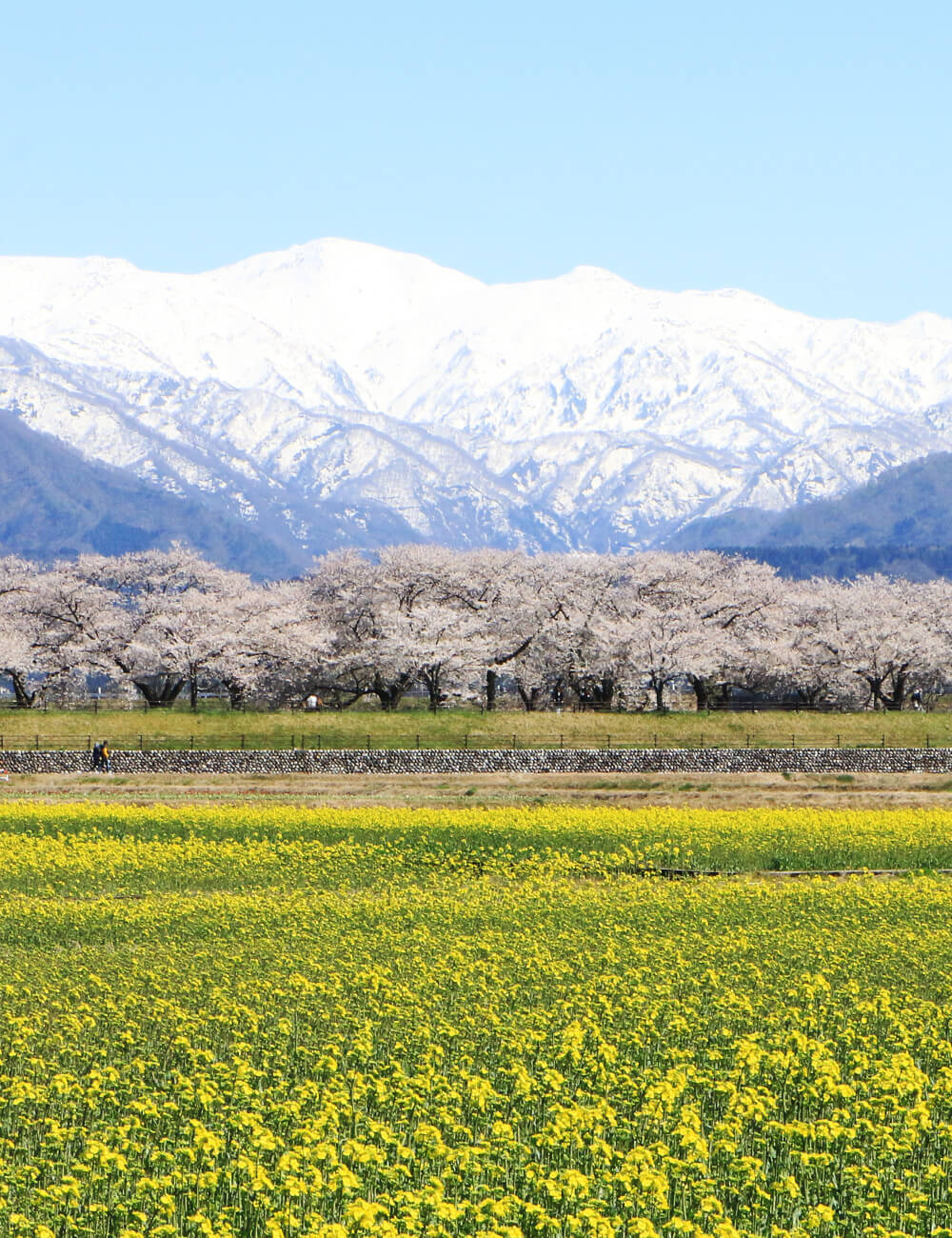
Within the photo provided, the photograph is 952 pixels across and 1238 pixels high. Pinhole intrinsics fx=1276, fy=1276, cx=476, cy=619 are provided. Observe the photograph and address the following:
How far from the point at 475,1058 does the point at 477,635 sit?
220 ft

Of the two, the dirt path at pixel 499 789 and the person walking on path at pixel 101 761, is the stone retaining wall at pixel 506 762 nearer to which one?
the person walking on path at pixel 101 761

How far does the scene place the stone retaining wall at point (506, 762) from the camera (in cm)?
5316

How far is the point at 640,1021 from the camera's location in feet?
49.7

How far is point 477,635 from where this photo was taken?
81.5 metres

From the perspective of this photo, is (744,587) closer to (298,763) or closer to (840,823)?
(298,763)

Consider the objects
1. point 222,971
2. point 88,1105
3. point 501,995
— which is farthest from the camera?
point 222,971

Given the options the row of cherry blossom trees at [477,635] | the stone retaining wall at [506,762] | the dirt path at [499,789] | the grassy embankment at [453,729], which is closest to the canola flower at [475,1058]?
the dirt path at [499,789]

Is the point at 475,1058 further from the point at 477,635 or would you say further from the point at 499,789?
the point at 477,635

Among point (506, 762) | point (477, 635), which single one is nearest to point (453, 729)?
point (506, 762)

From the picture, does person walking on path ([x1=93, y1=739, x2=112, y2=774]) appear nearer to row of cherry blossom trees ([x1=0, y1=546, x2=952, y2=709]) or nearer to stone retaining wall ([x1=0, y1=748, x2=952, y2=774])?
stone retaining wall ([x1=0, y1=748, x2=952, y2=774])

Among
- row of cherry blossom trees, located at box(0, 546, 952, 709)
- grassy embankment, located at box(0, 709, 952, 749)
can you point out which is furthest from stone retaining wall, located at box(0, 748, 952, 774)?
row of cherry blossom trees, located at box(0, 546, 952, 709)

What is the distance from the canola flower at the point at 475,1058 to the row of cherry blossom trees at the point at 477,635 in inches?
2055

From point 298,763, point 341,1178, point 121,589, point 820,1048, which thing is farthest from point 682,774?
point 121,589

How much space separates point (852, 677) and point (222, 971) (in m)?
75.9
